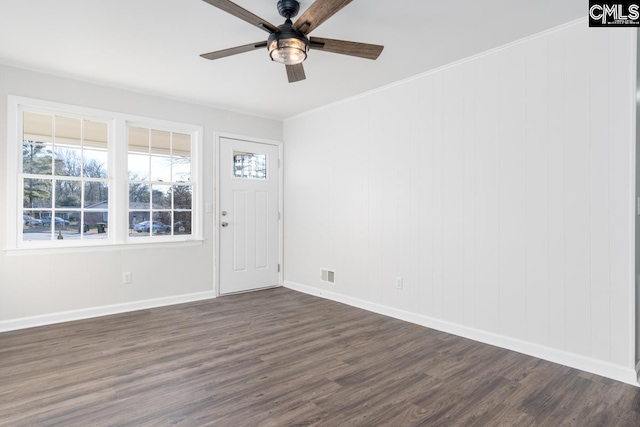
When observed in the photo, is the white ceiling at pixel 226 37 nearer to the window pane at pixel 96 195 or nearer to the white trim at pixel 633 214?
the white trim at pixel 633 214

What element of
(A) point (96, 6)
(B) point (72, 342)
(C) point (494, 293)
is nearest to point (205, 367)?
(B) point (72, 342)

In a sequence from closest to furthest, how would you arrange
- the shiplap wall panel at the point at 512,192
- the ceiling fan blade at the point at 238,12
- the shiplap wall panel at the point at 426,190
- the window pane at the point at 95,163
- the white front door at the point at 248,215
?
A: the ceiling fan blade at the point at 238,12
the shiplap wall panel at the point at 512,192
the shiplap wall panel at the point at 426,190
the window pane at the point at 95,163
the white front door at the point at 248,215

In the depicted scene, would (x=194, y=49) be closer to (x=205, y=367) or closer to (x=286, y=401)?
(x=205, y=367)

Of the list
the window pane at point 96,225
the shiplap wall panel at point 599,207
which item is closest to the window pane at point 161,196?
the window pane at point 96,225

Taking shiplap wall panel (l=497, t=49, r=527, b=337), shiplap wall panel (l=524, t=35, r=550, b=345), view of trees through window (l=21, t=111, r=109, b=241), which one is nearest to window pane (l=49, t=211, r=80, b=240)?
view of trees through window (l=21, t=111, r=109, b=241)

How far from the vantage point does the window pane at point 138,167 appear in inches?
168

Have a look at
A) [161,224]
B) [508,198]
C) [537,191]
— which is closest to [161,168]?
[161,224]

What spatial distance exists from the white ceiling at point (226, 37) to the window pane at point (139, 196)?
3.76 ft

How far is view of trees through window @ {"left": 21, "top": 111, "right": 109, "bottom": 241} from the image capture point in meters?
3.68

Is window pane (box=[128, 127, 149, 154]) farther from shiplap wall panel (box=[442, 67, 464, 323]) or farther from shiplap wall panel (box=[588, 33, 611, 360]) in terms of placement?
shiplap wall panel (box=[588, 33, 611, 360])

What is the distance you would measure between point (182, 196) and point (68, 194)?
4.02 feet

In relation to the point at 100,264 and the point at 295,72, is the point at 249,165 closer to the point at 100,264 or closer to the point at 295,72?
the point at 100,264

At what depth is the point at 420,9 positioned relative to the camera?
8.13 feet

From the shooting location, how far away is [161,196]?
4512 mm
